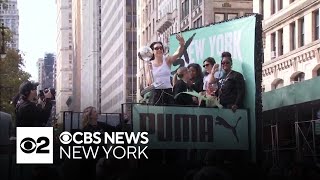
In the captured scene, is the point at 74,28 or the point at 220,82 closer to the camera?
the point at 74,28

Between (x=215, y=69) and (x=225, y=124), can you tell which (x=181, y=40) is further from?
(x=225, y=124)

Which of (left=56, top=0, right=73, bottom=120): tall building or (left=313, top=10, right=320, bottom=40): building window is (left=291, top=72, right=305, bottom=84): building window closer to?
(left=313, top=10, right=320, bottom=40): building window

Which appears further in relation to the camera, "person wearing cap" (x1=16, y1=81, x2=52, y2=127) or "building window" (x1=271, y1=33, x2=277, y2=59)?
"building window" (x1=271, y1=33, x2=277, y2=59)

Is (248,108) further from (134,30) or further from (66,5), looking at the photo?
(66,5)

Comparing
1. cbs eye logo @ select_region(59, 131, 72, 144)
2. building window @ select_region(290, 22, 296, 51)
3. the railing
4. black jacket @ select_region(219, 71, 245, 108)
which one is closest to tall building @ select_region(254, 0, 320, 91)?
building window @ select_region(290, 22, 296, 51)

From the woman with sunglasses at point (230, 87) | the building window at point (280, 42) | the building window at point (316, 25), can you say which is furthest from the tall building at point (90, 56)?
the building window at point (316, 25)

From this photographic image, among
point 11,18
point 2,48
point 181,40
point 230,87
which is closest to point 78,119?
point 2,48

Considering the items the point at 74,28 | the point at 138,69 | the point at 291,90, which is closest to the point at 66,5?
the point at 74,28
